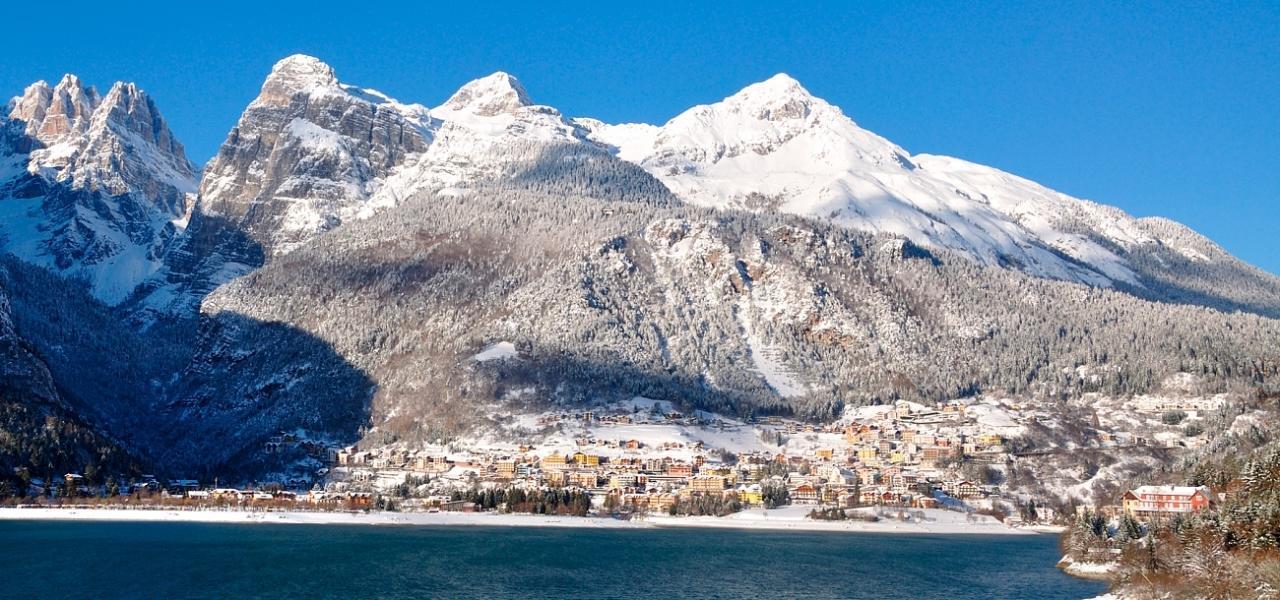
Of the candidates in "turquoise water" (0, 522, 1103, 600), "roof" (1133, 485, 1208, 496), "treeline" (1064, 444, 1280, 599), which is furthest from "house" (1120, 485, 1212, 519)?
"treeline" (1064, 444, 1280, 599)

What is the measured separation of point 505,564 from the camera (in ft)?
475

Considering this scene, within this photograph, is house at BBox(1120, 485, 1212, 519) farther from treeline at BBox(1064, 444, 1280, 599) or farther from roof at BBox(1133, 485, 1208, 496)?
treeline at BBox(1064, 444, 1280, 599)

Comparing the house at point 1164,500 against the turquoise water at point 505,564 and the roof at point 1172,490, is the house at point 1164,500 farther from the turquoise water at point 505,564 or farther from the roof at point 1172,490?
the turquoise water at point 505,564

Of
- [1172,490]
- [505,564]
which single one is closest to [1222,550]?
[1172,490]

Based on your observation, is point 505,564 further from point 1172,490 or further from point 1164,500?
point 1172,490

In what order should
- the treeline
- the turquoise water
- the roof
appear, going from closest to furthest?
the treeline < the turquoise water < the roof

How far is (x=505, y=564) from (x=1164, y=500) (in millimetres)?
79542

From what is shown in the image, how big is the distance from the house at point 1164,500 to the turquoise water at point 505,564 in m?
12.3

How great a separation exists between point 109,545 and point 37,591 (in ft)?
132

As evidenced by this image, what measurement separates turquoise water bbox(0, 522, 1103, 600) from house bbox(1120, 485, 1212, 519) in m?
12.3

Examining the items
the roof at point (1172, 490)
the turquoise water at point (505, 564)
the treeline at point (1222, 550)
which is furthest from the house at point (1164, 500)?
the treeline at point (1222, 550)

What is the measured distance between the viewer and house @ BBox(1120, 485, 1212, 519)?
151250 mm

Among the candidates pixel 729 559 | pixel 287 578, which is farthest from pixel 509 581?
pixel 729 559

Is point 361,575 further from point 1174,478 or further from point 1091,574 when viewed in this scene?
point 1174,478
